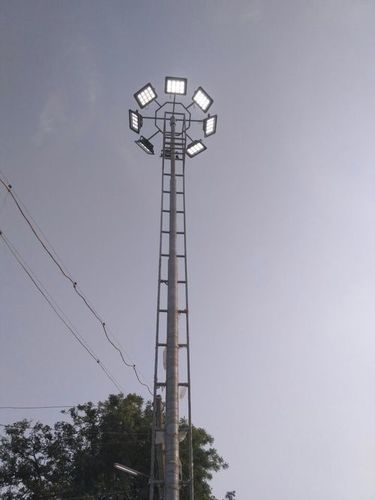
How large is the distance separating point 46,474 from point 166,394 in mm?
A: 25606

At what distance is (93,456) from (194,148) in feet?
76.4

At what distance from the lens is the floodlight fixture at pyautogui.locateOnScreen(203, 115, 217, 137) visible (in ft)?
44.5

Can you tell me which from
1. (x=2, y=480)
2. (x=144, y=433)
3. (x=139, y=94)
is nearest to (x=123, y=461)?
(x=144, y=433)

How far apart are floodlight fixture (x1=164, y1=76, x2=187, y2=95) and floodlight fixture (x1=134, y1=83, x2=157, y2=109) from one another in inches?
18.8

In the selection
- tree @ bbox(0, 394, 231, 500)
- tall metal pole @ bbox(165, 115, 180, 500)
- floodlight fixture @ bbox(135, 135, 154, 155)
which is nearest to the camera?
tall metal pole @ bbox(165, 115, 180, 500)

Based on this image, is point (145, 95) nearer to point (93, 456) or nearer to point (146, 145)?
point (146, 145)

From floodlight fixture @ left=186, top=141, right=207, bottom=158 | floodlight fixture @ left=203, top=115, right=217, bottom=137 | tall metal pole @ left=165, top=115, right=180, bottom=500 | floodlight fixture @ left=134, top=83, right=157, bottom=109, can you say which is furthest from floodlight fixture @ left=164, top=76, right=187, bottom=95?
tall metal pole @ left=165, top=115, right=180, bottom=500

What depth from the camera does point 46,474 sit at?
28703 mm

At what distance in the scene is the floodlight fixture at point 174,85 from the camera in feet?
43.7

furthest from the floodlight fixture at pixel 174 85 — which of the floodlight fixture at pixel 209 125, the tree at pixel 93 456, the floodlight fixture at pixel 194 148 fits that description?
the tree at pixel 93 456

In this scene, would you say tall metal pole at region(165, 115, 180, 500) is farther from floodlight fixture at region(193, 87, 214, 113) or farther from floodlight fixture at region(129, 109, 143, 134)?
floodlight fixture at region(193, 87, 214, 113)

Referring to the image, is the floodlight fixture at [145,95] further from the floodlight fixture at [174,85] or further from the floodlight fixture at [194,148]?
the floodlight fixture at [194,148]

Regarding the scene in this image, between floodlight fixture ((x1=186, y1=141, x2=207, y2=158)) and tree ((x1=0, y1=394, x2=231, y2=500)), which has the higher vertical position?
floodlight fixture ((x1=186, y1=141, x2=207, y2=158))

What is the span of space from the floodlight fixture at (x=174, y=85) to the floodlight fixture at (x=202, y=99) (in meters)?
0.49
